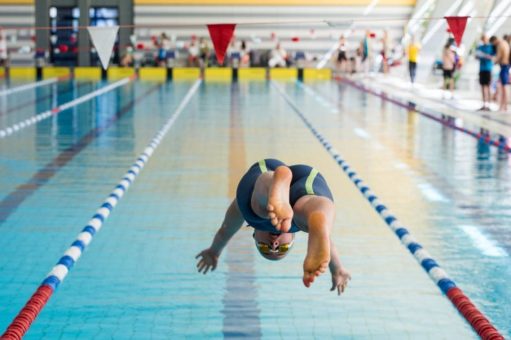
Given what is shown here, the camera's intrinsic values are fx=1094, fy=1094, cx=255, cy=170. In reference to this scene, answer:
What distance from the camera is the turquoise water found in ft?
16.6

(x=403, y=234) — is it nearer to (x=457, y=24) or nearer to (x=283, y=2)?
(x=457, y=24)

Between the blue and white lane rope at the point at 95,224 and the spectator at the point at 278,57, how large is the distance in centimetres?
2058

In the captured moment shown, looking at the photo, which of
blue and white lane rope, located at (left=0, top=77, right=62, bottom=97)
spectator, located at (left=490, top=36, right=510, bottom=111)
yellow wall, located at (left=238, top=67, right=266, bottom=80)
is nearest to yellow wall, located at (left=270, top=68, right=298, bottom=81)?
yellow wall, located at (left=238, top=67, right=266, bottom=80)

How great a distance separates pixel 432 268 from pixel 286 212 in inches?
80.1

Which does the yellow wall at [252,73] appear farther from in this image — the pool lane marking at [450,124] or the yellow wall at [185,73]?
the pool lane marking at [450,124]

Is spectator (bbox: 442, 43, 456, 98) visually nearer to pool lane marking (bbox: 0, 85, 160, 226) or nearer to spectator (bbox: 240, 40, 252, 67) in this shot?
pool lane marking (bbox: 0, 85, 160, 226)

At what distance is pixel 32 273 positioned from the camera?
595 cm

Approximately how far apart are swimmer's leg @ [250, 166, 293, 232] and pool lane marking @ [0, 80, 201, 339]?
3.55ft

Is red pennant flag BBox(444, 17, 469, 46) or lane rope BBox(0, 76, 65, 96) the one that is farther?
lane rope BBox(0, 76, 65, 96)

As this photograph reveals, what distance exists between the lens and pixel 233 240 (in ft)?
22.8

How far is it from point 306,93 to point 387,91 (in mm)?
2182

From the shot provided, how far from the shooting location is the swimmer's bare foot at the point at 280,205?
13.2 feet

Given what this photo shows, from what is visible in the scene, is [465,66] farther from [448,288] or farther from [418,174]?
[448,288]

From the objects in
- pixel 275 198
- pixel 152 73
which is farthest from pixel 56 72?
pixel 275 198
